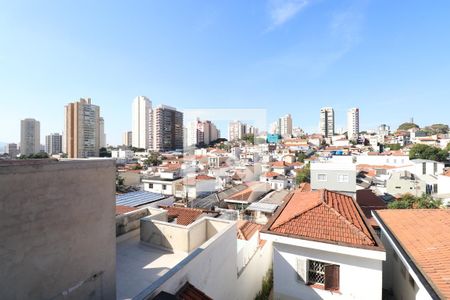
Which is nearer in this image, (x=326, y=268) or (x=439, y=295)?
(x=439, y=295)

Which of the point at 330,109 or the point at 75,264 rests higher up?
the point at 330,109

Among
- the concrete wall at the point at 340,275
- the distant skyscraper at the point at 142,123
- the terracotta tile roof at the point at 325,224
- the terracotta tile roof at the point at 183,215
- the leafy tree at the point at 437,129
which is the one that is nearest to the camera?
the concrete wall at the point at 340,275

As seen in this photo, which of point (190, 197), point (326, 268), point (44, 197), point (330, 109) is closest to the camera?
point (44, 197)

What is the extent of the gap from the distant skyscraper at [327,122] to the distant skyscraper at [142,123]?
2648 inches

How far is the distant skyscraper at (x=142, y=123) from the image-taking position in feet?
229

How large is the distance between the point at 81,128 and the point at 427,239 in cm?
5094

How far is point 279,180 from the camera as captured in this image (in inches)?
1137

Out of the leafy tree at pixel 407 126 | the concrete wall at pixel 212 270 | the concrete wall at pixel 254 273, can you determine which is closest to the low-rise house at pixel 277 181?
the concrete wall at pixel 254 273

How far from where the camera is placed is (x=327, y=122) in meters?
96.2

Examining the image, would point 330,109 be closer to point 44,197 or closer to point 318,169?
point 318,169

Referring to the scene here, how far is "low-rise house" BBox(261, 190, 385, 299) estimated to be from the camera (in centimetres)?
446

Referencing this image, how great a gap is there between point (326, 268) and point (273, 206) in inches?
444

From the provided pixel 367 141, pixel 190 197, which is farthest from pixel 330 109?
pixel 190 197

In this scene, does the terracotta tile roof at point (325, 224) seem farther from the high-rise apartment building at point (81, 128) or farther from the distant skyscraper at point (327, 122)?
the distant skyscraper at point (327, 122)
